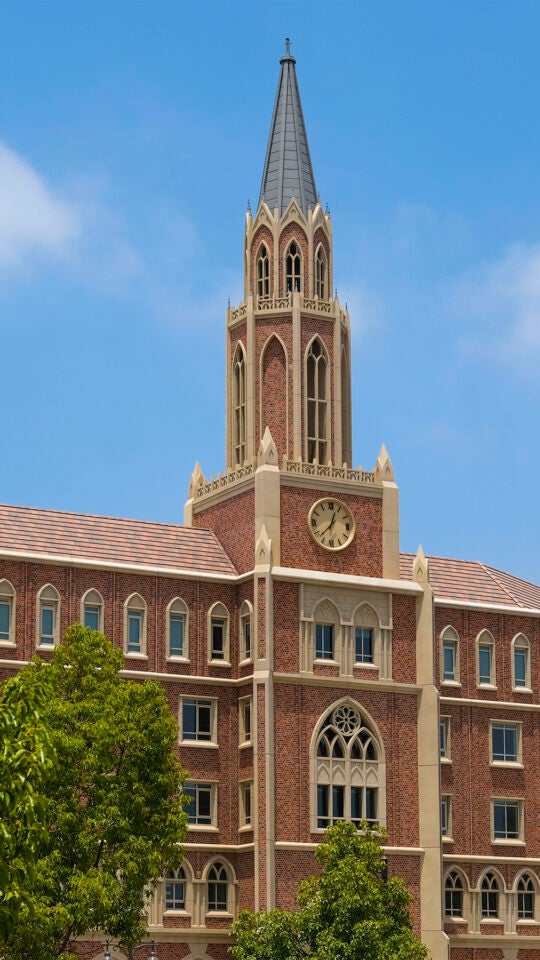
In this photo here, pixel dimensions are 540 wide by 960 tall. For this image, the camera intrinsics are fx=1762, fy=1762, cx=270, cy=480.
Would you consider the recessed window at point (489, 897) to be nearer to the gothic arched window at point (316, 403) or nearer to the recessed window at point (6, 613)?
the gothic arched window at point (316, 403)

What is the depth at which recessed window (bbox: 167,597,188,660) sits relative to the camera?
70438 mm

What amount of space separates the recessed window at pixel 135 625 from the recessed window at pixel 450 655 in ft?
46.5

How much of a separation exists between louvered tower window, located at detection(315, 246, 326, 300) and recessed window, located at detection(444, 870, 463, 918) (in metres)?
25.8

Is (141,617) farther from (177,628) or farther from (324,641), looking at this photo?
(324,641)

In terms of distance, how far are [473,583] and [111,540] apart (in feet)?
59.5

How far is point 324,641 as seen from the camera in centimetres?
7150

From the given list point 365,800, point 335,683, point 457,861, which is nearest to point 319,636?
point 335,683

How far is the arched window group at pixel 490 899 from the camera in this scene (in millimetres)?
74375

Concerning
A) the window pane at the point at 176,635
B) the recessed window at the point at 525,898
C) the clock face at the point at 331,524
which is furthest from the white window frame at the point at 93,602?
the recessed window at the point at 525,898

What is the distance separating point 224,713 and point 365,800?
6628 millimetres

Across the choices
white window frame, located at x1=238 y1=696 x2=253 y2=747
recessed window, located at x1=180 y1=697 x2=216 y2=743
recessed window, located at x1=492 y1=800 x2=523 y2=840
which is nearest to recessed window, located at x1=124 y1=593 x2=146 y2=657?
recessed window, located at x1=180 y1=697 x2=216 y2=743

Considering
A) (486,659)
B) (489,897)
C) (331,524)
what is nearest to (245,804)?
(331,524)

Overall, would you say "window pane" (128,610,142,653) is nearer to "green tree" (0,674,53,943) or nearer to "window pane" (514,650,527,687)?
"window pane" (514,650,527,687)

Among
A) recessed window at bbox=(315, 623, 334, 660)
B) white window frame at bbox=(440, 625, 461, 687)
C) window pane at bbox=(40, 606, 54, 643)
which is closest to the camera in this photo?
window pane at bbox=(40, 606, 54, 643)
